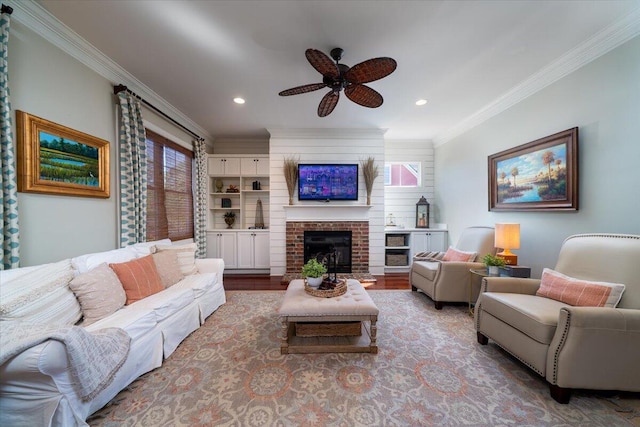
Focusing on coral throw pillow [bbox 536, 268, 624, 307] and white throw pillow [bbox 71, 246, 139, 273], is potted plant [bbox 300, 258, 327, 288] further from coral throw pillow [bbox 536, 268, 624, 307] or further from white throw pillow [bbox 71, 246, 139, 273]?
coral throw pillow [bbox 536, 268, 624, 307]

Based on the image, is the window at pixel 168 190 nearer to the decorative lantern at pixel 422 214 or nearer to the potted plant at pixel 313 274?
the potted plant at pixel 313 274

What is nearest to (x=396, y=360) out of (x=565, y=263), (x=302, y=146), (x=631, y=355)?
(x=631, y=355)

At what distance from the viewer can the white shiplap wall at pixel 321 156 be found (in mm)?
4348

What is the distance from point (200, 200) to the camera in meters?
4.26

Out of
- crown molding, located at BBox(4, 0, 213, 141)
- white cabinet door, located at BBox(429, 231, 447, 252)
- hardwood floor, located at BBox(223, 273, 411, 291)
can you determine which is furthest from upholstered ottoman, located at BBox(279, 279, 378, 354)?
white cabinet door, located at BBox(429, 231, 447, 252)

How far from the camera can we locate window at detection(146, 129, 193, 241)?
3.21 m

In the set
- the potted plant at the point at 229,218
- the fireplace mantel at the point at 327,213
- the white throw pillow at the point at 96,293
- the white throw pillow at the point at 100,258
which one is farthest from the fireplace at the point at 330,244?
the white throw pillow at the point at 96,293

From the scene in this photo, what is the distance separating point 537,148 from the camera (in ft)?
8.99

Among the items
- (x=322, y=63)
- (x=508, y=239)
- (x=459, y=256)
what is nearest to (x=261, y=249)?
(x=459, y=256)

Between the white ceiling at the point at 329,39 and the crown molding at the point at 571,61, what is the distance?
5 cm

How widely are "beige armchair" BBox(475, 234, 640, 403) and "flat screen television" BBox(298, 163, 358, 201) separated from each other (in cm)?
275

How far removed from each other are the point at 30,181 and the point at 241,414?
2.32 m

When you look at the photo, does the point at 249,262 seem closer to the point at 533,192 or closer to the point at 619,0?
the point at 533,192

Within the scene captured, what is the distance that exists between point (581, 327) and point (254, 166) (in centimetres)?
467
